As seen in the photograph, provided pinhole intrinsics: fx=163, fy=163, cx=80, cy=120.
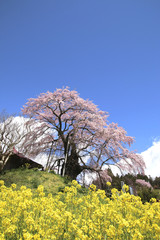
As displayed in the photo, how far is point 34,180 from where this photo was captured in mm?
12438

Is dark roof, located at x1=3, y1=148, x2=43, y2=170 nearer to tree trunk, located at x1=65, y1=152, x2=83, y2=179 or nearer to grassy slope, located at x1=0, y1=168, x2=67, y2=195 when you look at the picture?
tree trunk, located at x1=65, y1=152, x2=83, y2=179

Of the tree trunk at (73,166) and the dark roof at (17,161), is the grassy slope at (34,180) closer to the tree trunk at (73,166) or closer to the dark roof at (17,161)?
the tree trunk at (73,166)

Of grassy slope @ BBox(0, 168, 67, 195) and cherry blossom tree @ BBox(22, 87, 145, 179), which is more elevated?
cherry blossom tree @ BBox(22, 87, 145, 179)

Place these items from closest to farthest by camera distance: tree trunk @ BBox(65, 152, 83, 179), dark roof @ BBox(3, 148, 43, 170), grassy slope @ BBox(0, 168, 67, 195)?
grassy slope @ BBox(0, 168, 67, 195) < tree trunk @ BBox(65, 152, 83, 179) < dark roof @ BBox(3, 148, 43, 170)

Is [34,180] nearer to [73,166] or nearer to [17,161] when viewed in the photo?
[73,166]

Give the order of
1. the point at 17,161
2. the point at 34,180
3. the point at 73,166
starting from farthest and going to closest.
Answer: the point at 17,161 → the point at 73,166 → the point at 34,180

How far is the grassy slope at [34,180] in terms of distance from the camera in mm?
11798

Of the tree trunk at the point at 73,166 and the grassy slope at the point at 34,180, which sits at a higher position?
the tree trunk at the point at 73,166

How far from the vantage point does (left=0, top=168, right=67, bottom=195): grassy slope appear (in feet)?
38.7

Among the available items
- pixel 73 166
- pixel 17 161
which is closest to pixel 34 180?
pixel 73 166

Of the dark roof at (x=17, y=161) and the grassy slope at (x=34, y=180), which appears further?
the dark roof at (x=17, y=161)

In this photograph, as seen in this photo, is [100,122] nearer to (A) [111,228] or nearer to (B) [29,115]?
(B) [29,115]

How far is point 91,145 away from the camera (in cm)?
1888

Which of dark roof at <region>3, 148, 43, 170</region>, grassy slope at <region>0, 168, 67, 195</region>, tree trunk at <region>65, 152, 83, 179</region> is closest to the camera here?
grassy slope at <region>0, 168, 67, 195</region>
